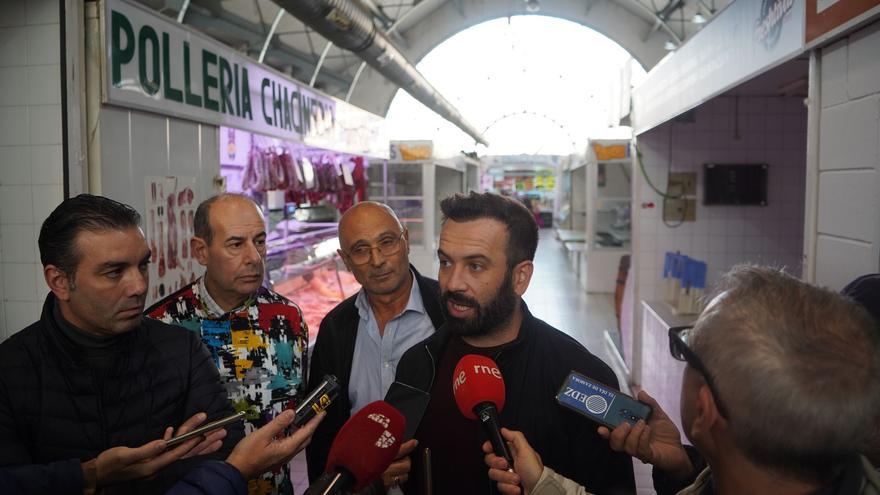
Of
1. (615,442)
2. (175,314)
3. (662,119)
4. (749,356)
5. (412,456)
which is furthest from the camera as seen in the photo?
(662,119)

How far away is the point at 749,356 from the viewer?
954mm

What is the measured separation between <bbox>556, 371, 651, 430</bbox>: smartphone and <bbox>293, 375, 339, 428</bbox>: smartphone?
0.52 metres

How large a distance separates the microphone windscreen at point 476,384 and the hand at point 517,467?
0.14 meters

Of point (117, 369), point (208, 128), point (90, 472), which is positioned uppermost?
point (208, 128)

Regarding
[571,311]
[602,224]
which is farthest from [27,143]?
[602,224]

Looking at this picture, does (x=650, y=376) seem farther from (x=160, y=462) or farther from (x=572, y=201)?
(x=572, y=201)

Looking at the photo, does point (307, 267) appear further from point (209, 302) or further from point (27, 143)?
point (209, 302)

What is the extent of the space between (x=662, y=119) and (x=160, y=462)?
13.9ft

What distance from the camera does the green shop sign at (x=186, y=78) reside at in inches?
108

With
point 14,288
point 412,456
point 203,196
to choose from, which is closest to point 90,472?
point 412,456

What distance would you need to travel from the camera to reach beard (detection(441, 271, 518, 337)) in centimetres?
173

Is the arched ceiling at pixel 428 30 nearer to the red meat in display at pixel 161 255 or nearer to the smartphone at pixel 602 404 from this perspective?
the red meat in display at pixel 161 255

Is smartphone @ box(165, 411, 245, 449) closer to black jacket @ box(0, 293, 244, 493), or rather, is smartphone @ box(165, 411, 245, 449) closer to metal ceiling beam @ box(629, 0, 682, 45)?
black jacket @ box(0, 293, 244, 493)

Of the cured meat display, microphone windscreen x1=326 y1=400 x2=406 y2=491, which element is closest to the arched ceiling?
the cured meat display
